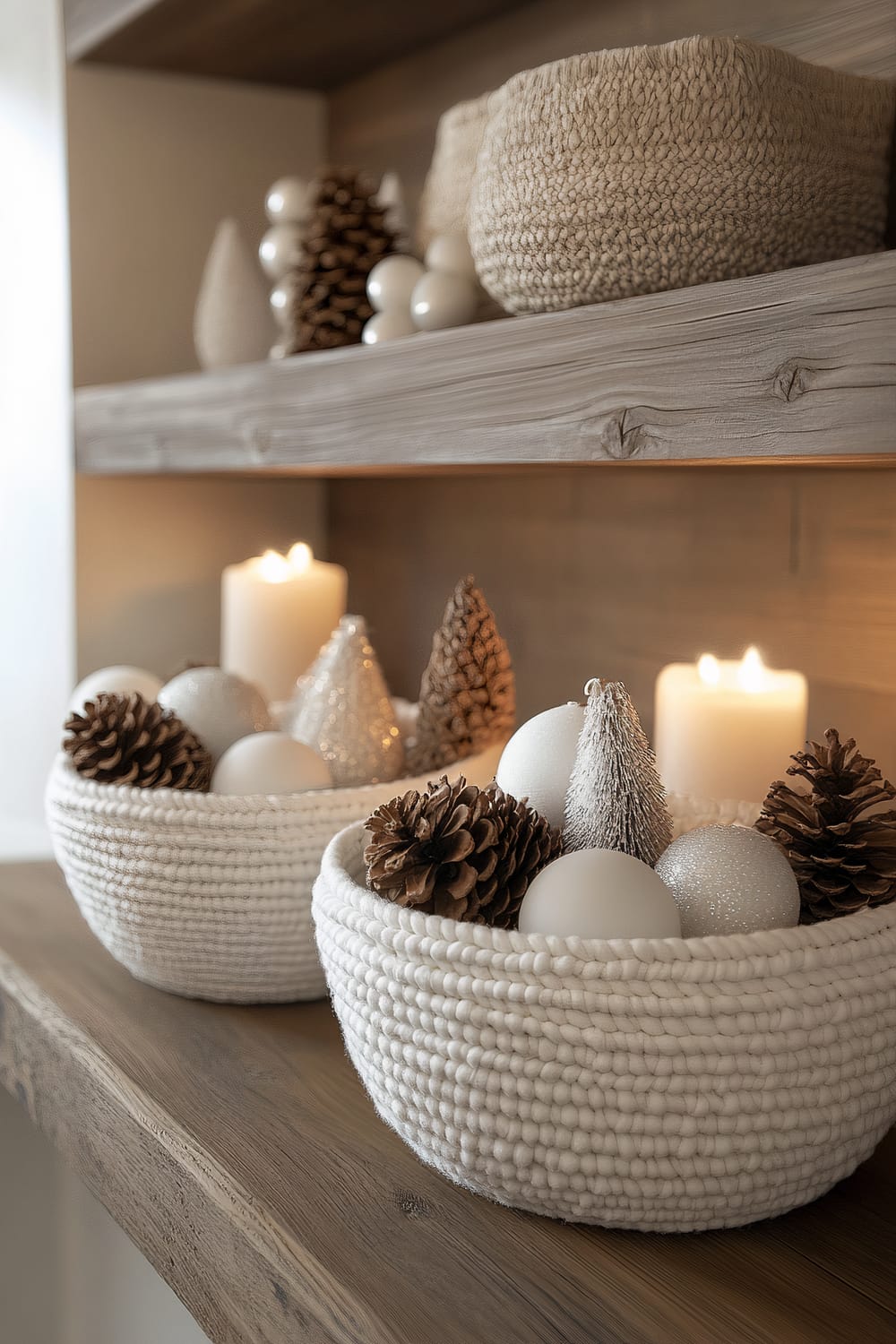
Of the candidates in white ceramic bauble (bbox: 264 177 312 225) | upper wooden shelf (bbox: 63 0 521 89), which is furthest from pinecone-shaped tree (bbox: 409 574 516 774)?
upper wooden shelf (bbox: 63 0 521 89)

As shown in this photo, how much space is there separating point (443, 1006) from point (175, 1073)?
0.85ft

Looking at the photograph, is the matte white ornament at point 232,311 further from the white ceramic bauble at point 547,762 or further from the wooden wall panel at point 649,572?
the white ceramic bauble at point 547,762

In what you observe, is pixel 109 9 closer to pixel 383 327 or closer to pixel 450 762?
pixel 383 327

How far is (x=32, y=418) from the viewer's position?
3.97 feet

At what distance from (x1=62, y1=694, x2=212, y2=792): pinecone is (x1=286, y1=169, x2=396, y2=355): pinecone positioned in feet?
0.95

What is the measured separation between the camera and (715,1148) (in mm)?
486

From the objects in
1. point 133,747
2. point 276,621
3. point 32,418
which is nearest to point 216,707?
point 133,747

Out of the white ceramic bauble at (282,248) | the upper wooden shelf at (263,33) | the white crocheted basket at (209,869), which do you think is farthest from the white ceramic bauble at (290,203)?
the white crocheted basket at (209,869)

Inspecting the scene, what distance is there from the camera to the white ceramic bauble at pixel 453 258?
78 centimetres

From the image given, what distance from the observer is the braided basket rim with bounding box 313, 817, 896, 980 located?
18.8 inches

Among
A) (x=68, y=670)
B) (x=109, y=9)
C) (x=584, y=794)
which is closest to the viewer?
(x=584, y=794)

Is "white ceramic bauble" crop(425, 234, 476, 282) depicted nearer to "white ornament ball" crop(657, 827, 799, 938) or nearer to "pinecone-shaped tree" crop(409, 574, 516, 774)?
"pinecone-shaped tree" crop(409, 574, 516, 774)

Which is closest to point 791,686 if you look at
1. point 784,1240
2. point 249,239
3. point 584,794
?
point 584,794

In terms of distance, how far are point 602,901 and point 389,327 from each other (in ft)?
1.45
